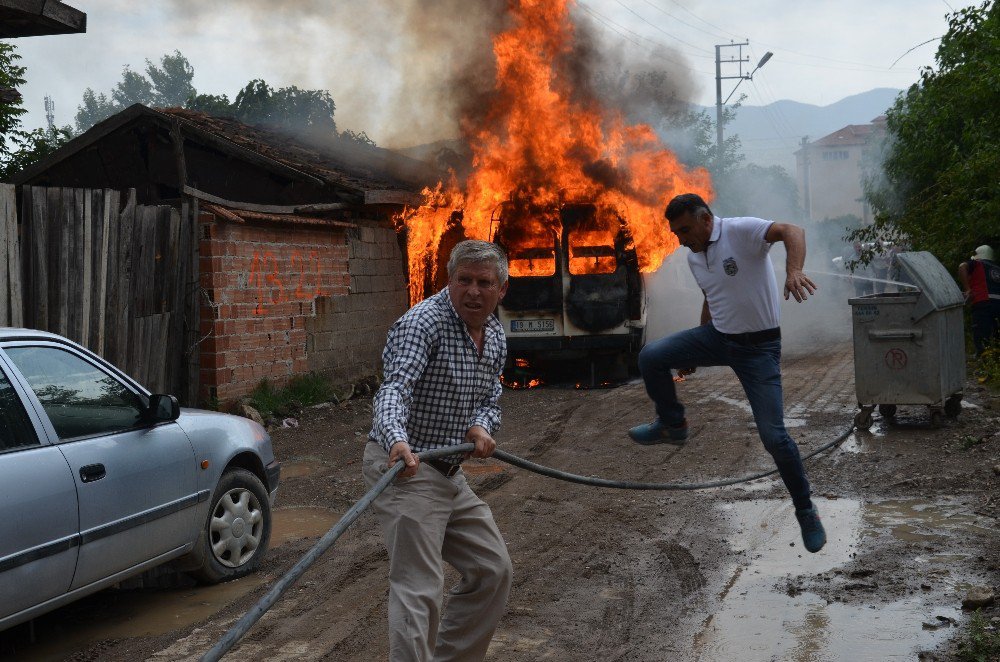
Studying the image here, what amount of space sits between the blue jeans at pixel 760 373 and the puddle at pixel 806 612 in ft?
1.95

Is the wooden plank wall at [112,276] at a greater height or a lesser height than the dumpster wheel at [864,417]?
greater

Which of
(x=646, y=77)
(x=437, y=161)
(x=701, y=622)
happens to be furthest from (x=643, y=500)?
(x=646, y=77)

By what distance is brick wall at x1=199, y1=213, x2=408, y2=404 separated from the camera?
1118cm

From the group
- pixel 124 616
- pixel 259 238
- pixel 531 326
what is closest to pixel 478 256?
pixel 124 616

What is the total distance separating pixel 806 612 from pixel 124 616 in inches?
152

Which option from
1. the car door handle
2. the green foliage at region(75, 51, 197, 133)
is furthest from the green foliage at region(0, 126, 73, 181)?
the green foliage at region(75, 51, 197, 133)

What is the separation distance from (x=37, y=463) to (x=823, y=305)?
3005cm

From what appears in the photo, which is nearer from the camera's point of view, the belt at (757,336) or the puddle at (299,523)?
the belt at (757,336)

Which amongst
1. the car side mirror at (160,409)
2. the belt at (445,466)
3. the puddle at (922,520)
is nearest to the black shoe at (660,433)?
the puddle at (922,520)

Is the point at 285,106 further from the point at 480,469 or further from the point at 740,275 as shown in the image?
the point at 740,275

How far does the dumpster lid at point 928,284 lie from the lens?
9562 mm

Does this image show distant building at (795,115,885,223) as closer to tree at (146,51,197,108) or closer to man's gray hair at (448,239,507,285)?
tree at (146,51,197,108)

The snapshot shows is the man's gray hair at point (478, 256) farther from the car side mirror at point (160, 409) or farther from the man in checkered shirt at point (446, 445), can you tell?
the car side mirror at point (160, 409)

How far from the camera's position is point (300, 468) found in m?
9.41
